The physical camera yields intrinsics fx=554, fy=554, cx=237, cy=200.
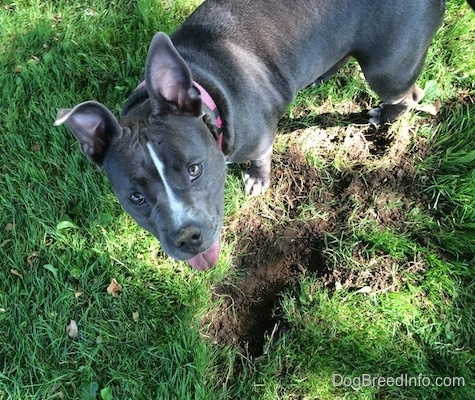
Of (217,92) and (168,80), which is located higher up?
(168,80)

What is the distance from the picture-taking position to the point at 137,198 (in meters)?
3.04

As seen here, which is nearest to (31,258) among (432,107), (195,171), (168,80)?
→ (195,171)

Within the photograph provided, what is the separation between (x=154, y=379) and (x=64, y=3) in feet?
11.1

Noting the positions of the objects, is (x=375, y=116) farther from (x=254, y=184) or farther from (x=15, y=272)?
(x=15, y=272)

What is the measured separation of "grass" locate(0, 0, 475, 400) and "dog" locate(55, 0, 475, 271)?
0.54 meters

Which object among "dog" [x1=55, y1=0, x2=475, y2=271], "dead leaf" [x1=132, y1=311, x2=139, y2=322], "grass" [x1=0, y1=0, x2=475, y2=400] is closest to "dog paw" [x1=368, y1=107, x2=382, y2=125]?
"grass" [x1=0, y1=0, x2=475, y2=400]

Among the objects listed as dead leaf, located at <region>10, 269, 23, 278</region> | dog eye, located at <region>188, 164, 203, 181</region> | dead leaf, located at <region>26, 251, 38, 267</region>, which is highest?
dog eye, located at <region>188, 164, 203, 181</region>

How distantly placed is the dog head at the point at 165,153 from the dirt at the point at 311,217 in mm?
1006

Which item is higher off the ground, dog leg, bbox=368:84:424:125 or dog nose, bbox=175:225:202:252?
dog nose, bbox=175:225:202:252

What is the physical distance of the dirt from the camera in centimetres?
394

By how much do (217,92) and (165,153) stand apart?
0.66m

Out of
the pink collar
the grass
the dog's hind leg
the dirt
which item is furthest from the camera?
the dirt

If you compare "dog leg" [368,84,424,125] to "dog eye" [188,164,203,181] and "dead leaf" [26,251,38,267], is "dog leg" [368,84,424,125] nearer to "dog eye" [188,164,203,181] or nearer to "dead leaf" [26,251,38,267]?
"dog eye" [188,164,203,181]

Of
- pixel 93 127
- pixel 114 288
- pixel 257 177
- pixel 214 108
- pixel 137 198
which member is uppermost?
pixel 93 127
